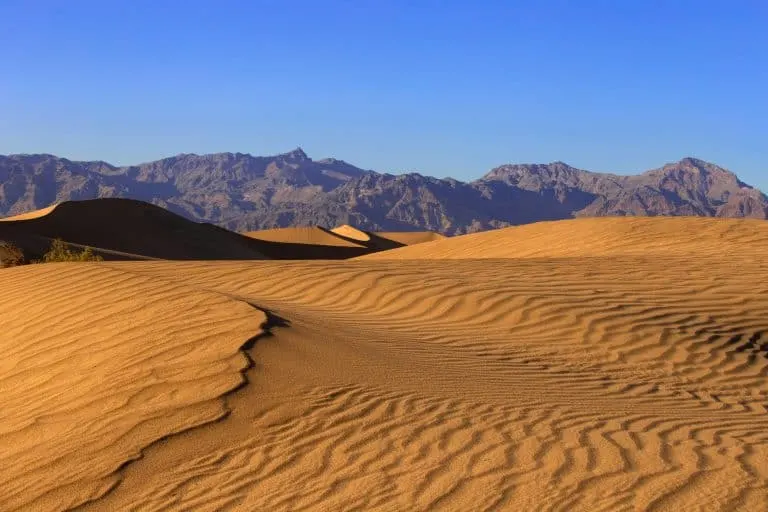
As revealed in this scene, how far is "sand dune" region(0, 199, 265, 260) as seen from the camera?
131 ft

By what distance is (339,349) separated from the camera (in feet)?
24.2

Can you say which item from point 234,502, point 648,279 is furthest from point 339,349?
point 648,279

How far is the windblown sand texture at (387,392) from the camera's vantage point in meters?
4.74

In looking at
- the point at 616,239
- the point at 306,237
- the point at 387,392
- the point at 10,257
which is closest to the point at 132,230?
the point at 306,237

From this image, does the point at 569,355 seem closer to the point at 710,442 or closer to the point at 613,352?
the point at 613,352

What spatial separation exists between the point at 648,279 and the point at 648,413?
19.0 ft

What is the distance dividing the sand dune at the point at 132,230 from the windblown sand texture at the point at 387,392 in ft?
94.7

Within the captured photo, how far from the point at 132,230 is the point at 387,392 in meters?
38.3

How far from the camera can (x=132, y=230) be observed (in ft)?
140

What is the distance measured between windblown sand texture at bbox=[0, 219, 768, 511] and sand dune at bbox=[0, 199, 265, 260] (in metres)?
28.9

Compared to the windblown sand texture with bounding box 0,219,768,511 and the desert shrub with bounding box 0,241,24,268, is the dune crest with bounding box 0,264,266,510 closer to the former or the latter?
the windblown sand texture with bounding box 0,219,768,511

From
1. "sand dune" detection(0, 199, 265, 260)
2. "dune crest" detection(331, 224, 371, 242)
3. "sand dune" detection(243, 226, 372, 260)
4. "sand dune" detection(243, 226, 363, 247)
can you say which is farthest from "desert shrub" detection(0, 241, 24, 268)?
"dune crest" detection(331, 224, 371, 242)

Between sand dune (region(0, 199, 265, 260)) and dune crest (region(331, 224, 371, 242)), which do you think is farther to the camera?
dune crest (region(331, 224, 371, 242))

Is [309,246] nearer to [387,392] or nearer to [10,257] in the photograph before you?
[10,257]
